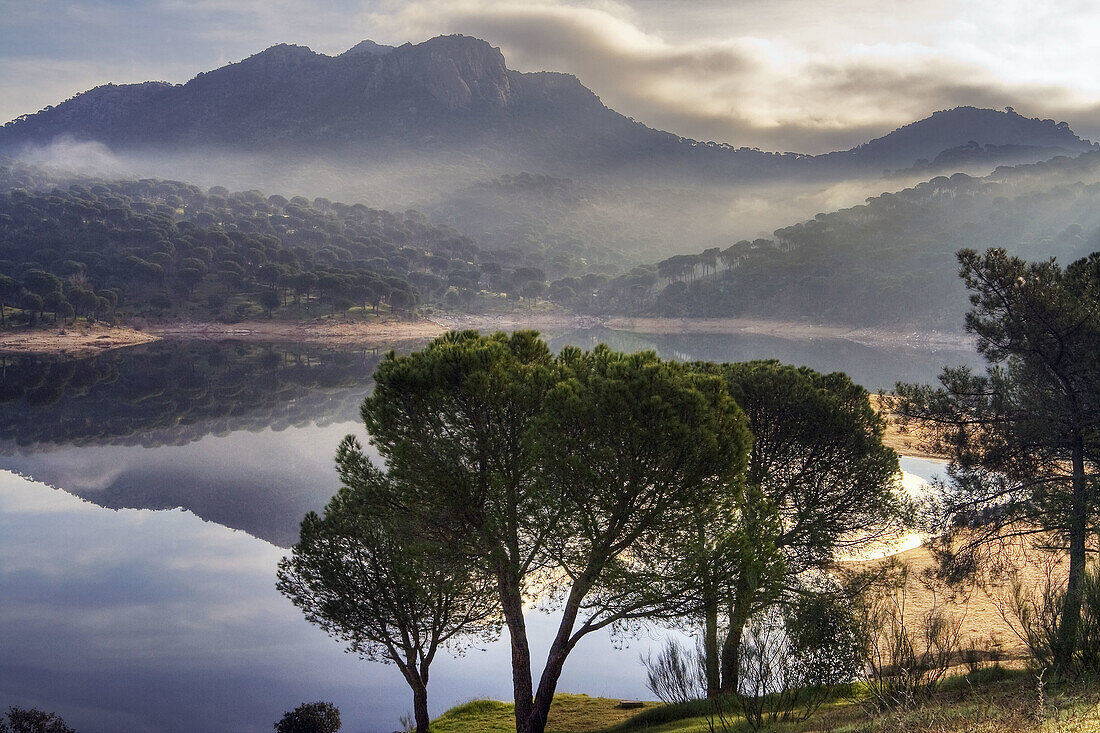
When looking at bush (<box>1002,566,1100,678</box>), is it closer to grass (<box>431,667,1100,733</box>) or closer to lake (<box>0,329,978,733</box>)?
grass (<box>431,667,1100,733</box>)

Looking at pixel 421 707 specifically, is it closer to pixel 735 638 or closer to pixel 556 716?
pixel 556 716

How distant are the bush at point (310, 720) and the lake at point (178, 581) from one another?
62 centimetres

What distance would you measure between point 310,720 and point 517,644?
5.82m

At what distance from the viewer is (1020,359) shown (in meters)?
19.5

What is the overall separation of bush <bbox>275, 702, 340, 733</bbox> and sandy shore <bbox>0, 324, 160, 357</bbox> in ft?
314

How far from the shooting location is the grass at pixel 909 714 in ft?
30.7

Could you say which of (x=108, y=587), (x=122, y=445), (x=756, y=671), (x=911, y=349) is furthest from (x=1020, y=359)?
(x=911, y=349)

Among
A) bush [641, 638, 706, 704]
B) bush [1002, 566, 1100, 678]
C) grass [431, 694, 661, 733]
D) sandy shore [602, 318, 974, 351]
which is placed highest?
sandy shore [602, 318, 974, 351]

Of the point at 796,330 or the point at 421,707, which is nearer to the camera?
the point at 421,707

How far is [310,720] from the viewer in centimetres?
1852

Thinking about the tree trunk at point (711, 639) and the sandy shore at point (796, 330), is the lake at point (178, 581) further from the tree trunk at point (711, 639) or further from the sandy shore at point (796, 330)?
the sandy shore at point (796, 330)

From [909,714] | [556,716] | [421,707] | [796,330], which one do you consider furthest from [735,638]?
[796,330]

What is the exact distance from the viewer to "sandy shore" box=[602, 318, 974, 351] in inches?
5294

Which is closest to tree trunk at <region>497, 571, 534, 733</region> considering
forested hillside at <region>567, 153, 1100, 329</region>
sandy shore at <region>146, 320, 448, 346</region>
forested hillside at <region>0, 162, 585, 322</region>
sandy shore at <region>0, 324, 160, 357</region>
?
sandy shore at <region>0, 324, 160, 357</region>
